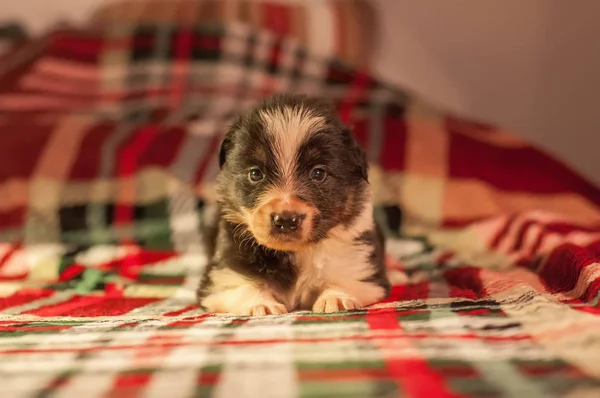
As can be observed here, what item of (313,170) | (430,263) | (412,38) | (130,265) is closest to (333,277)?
(313,170)

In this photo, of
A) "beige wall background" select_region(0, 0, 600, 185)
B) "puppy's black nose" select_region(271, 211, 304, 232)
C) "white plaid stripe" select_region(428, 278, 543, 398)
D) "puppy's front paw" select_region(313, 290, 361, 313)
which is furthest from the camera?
"beige wall background" select_region(0, 0, 600, 185)

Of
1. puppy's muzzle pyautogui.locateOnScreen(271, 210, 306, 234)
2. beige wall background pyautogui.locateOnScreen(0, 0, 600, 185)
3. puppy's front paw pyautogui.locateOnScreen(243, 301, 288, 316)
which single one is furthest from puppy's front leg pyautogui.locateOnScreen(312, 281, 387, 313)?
beige wall background pyautogui.locateOnScreen(0, 0, 600, 185)

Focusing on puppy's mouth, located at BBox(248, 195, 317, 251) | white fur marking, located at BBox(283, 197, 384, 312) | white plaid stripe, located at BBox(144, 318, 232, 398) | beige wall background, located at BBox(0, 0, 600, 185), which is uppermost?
beige wall background, located at BBox(0, 0, 600, 185)

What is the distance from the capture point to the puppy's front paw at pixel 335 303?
6.17 feet

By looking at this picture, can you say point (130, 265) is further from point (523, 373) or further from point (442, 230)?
point (523, 373)

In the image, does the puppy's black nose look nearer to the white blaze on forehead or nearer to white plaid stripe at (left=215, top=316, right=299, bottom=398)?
the white blaze on forehead

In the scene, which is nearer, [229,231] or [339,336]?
[339,336]

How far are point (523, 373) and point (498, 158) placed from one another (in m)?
2.14

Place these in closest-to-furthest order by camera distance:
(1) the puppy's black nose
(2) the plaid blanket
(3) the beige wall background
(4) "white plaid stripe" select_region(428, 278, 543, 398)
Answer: (4) "white plaid stripe" select_region(428, 278, 543, 398) < (2) the plaid blanket < (1) the puppy's black nose < (3) the beige wall background

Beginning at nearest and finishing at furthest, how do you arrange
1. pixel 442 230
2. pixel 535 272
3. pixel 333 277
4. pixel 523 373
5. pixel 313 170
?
pixel 523 373, pixel 313 170, pixel 333 277, pixel 535 272, pixel 442 230

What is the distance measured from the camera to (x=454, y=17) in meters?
4.42

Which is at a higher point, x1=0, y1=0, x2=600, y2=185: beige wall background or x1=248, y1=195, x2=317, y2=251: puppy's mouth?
x1=0, y1=0, x2=600, y2=185: beige wall background

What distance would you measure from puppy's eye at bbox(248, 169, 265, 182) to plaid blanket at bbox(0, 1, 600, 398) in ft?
1.34

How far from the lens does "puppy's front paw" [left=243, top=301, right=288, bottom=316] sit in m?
1.87
